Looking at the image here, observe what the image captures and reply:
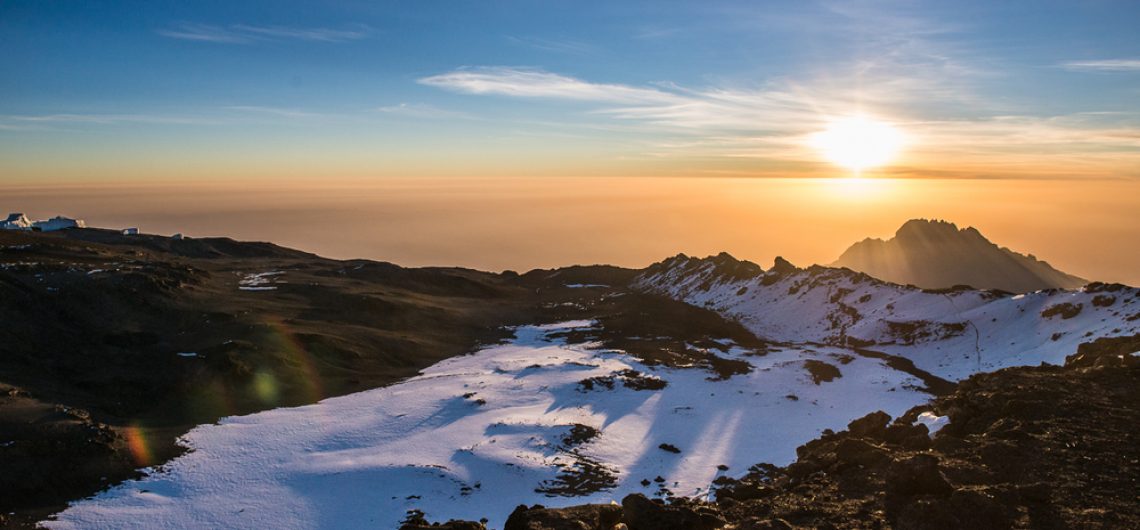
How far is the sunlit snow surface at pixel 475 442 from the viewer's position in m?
33.1

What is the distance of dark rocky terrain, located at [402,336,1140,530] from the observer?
40.2 feet

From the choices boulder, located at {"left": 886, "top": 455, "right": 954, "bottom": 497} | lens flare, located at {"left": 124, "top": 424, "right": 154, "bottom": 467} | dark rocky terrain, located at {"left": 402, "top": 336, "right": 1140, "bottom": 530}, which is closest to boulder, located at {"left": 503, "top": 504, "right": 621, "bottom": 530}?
dark rocky terrain, located at {"left": 402, "top": 336, "right": 1140, "bottom": 530}

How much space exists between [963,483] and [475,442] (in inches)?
1392

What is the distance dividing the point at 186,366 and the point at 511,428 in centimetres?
3562

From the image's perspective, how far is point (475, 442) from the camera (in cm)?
4450

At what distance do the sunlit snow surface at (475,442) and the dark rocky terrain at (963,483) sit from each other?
21.8 m

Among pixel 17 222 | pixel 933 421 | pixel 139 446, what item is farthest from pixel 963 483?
pixel 17 222

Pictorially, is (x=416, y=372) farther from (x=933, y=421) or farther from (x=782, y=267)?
(x=782, y=267)

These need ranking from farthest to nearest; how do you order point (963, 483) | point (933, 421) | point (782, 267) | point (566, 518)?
1. point (782, 267)
2. point (933, 421)
3. point (963, 483)
4. point (566, 518)

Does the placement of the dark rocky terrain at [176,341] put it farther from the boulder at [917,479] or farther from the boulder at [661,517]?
the boulder at [917,479]

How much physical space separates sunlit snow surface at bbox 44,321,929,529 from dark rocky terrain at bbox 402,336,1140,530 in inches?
860

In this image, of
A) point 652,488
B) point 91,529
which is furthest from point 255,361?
point 652,488

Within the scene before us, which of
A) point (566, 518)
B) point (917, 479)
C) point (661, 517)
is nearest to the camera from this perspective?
point (566, 518)

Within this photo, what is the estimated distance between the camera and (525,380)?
6444cm
